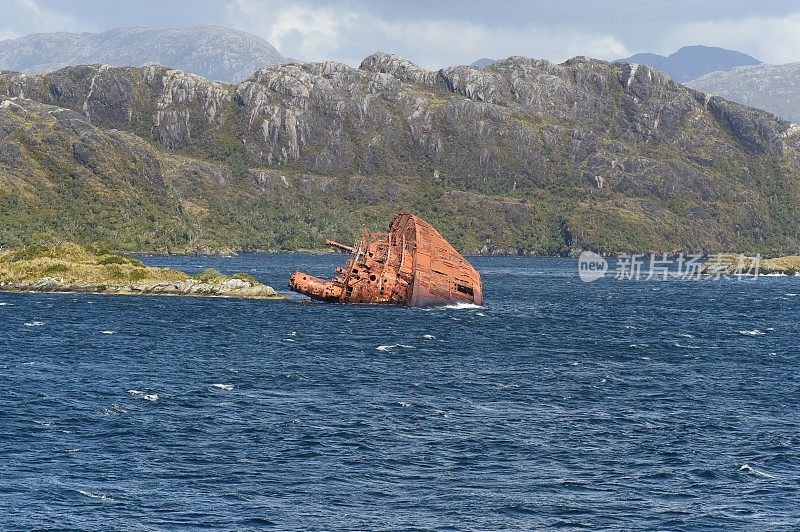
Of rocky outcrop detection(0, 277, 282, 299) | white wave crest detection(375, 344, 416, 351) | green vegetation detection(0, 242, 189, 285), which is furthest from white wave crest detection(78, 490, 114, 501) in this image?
green vegetation detection(0, 242, 189, 285)

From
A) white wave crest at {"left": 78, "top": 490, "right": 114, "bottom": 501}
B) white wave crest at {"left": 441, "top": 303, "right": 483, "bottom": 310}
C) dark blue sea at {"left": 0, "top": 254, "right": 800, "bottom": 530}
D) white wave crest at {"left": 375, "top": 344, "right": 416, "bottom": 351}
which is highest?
white wave crest at {"left": 441, "top": 303, "right": 483, "bottom": 310}

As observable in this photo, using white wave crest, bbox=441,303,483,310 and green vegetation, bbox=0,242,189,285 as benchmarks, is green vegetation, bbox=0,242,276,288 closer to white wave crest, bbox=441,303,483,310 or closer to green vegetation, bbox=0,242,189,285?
green vegetation, bbox=0,242,189,285

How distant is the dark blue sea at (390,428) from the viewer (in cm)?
4616

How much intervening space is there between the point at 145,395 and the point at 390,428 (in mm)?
18496

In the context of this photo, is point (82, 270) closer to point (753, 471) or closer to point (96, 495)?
point (96, 495)

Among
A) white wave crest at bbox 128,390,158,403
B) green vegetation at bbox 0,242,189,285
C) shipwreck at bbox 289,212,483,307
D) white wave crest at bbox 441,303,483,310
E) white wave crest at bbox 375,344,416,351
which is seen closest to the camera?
white wave crest at bbox 128,390,158,403

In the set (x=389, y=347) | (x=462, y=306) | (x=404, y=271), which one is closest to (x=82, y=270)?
(x=404, y=271)

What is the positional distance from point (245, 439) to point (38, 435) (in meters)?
11.1

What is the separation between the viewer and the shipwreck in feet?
454

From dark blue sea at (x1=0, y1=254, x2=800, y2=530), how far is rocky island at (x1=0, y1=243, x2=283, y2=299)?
37781 millimetres

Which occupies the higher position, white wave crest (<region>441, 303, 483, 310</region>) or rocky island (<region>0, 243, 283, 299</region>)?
rocky island (<region>0, 243, 283, 299</region>)

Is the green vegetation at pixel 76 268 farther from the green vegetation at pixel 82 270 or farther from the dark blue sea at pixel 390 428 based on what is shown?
the dark blue sea at pixel 390 428

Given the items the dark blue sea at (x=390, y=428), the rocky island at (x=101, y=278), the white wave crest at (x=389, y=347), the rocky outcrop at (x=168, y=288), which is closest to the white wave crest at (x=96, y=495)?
the dark blue sea at (x=390, y=428)

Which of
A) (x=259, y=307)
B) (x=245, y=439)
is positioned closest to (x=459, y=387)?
(x=245, y=439)
